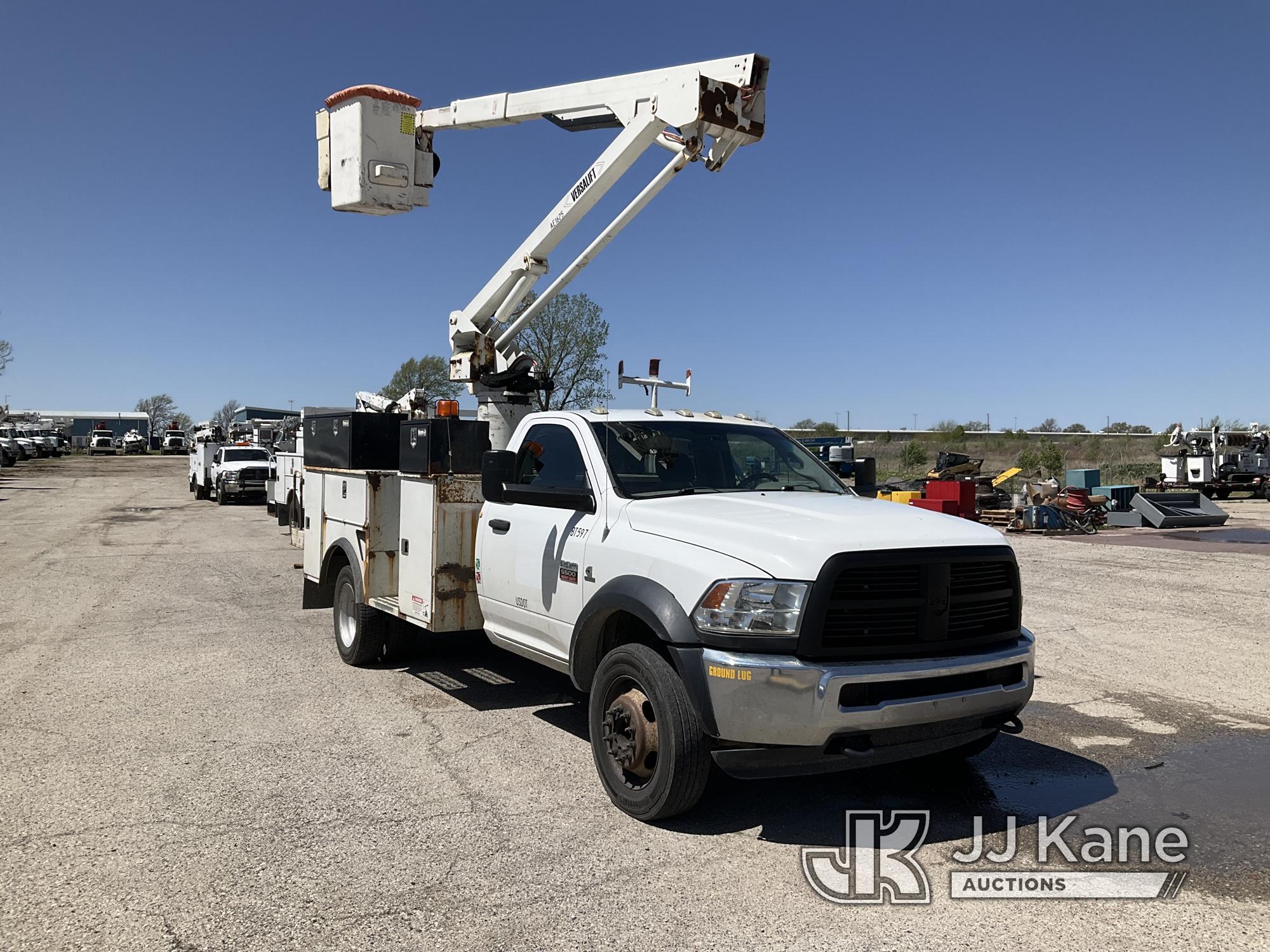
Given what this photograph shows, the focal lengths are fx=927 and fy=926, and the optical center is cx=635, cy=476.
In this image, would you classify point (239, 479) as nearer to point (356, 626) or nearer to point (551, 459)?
point (356, 626)

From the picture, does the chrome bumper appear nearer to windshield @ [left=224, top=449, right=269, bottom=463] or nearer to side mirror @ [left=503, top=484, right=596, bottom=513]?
side mirror @ [left=503, top=484, right=596, bottom=513]

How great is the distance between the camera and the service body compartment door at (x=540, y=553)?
5.17 meters

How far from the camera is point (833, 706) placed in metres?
3.87

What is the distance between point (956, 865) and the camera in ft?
13.1

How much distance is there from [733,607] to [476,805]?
1723 millimetres

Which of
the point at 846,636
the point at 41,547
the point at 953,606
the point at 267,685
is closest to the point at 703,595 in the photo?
the point at 846,636

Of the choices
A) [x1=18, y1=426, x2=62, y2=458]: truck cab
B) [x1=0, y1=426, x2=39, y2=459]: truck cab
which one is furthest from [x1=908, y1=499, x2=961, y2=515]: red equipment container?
[x1=18, y1=426, x2=62, y2=458]: truck cab

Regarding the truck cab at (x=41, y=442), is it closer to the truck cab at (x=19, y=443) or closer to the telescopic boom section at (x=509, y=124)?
the truck cab at (x=19, y=443)

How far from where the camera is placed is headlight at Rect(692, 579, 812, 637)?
3.99 metres

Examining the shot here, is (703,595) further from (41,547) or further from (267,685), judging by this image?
(41,547)

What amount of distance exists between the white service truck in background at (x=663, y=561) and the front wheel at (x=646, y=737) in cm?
1

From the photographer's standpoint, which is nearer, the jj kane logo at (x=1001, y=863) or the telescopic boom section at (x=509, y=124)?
the jj kane logo at (x=1001, y=863)

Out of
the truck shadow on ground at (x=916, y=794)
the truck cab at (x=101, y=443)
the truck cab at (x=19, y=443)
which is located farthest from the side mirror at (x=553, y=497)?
the truck cab at (x=101, y=443)

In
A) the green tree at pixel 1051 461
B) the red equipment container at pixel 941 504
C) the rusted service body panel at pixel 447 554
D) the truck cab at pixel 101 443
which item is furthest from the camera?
the truck cab at pixel 101 443
